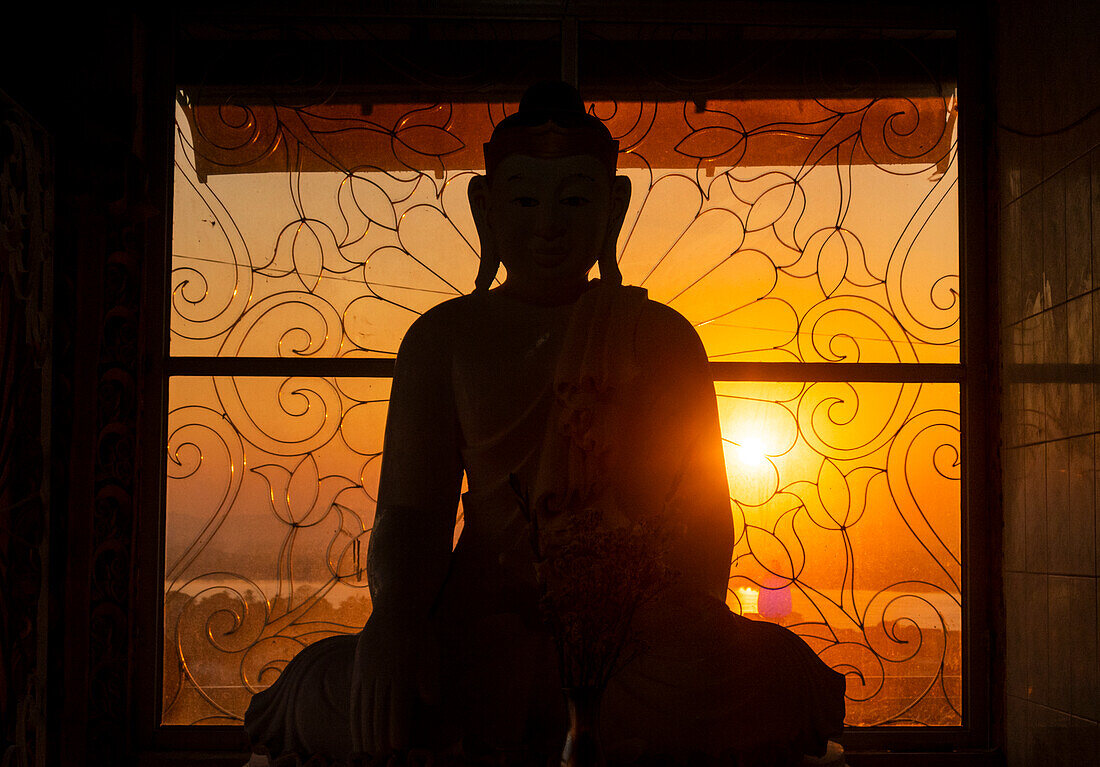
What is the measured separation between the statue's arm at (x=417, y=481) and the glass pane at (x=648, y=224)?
0.98 meters

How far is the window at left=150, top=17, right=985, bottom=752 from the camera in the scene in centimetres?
330

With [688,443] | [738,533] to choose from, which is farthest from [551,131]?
[738,533]

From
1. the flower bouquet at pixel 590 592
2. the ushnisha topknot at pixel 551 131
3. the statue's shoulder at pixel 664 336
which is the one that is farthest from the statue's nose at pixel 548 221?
the flower bouquet at pixel 590 592

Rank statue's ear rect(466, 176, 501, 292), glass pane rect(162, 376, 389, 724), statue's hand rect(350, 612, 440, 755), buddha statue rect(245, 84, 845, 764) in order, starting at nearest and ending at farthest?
statue's hand rect(350, 612, 440, 755) → buddha statue rect(245, 84, 845, 764) → statue's ear rect(466, 176, 501, 292) → glass pane rect(162, 376, 389, 724)

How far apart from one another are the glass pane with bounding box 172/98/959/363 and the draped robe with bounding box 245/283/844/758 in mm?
920

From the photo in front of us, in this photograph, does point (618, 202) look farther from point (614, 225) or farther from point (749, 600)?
point (749, 600)

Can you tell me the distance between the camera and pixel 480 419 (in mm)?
2363

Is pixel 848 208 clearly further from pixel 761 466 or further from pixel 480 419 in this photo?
Result: pixel 480 419

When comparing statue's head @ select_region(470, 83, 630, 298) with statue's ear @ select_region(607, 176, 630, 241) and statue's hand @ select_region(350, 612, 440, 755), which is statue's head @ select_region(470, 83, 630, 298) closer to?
statue's ear @ select_region(607, 176, 630, 241)

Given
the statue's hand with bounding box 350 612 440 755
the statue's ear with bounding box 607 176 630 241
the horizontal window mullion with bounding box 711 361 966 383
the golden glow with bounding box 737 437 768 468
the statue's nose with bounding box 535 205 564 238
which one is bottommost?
the statue's hand with bounding box 350 612 440 755

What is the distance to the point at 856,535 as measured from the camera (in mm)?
3320

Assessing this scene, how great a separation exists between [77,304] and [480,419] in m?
1.48

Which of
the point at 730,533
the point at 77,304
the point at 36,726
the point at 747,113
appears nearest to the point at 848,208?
the point at 747,113

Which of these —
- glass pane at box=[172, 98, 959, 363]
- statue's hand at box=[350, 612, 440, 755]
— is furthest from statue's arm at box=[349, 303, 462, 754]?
glass pane at box=[172, 98, 959, 363]
